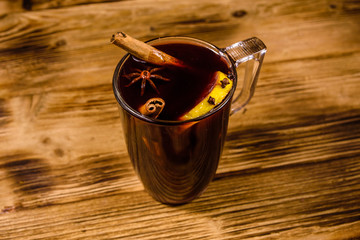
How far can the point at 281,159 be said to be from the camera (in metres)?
1.00

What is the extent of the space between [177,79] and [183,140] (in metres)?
0.13

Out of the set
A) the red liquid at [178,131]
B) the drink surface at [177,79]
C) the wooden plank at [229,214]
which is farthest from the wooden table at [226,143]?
the drink surface at [177,79]

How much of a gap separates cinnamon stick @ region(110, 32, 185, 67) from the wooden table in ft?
1.20

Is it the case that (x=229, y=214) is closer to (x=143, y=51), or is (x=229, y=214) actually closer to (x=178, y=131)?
(x=178, y=131)

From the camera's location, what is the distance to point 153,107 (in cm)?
65

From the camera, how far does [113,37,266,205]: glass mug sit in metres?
0.68

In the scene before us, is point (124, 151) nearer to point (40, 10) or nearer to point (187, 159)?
point (187, 159)

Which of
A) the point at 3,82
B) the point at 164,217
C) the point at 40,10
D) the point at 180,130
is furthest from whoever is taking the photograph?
the point at 40,10

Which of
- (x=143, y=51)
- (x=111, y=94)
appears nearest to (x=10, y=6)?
(x=111, y=94)

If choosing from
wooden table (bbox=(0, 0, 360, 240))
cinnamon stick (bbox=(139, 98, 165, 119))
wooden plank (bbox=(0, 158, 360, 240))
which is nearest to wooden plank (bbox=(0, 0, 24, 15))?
wooden table (bbox=(0, 0, 360, 240))

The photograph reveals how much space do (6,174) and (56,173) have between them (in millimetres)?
134

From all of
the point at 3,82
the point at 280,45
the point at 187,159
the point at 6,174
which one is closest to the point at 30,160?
the point at 6,174

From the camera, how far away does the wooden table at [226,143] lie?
0.89 m

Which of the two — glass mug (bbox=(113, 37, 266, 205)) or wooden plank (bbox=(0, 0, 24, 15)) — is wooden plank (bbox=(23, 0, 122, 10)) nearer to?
wooden plank (bbox=(0, 0, 24, 15))
